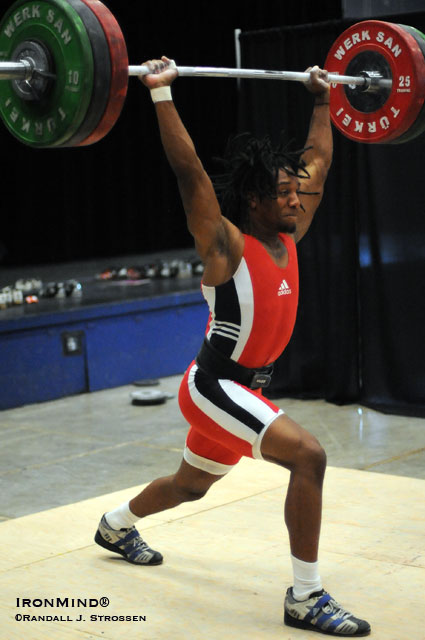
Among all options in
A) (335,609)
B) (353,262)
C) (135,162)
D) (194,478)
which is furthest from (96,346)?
(135,162)

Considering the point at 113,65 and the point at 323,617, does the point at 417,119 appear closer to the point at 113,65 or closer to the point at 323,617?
the point at 113,65

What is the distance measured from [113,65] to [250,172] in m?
0.53

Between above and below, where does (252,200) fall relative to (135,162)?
below

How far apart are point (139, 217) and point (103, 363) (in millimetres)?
4202

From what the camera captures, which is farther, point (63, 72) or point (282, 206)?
point (282, 206)

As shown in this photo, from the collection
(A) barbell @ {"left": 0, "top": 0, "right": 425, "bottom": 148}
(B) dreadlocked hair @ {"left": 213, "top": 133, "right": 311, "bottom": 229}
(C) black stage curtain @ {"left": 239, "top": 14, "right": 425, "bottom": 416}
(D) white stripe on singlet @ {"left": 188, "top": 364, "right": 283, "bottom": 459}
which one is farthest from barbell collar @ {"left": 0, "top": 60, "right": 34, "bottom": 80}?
(C) black stage curtain @ {"left": 239, "top": 14, "right": 425, "bottom": 416}

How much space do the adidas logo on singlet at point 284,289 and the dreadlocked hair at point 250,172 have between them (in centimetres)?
23

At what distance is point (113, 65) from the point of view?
10.2ft

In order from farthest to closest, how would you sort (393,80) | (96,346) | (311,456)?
(96,346)
(393,80)
(311,456)

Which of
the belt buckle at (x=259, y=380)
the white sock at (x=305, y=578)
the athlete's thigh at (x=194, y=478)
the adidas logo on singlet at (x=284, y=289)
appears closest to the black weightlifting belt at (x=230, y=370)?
the belt buckle at (x=259, y=380)

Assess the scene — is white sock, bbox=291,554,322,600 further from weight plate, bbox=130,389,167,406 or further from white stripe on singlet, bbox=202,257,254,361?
weight plate, bbox=130,389,167,406

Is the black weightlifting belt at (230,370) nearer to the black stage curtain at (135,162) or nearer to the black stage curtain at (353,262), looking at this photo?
the black stage curtain at (353,262)

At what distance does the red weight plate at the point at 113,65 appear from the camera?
3.10 metres

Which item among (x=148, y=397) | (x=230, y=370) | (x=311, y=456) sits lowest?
(x=148, y=397)
